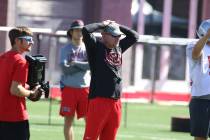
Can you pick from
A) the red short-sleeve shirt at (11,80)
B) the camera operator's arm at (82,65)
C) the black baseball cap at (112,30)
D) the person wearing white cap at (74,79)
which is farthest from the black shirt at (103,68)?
the camera operator's arm at (82,65)

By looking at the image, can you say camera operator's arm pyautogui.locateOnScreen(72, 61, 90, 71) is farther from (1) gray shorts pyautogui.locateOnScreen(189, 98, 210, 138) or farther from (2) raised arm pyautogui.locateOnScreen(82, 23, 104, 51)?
(1) gray shorts pyautogui.locateOnScreen(189, 98, 210, 138)

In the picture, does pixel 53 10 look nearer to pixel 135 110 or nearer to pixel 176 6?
pixel 176 6

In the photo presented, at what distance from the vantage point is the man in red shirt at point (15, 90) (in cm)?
956

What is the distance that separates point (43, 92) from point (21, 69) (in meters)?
0.48

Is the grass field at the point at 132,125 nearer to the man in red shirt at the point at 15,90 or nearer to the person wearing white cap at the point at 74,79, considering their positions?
the person wearing white cap at the point at 74,79

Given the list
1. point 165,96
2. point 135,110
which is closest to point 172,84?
point 165,96

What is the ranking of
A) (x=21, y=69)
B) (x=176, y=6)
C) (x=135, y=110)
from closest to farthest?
(x=21, y=69)
(x=135, y=110)
(x=176, y=6)

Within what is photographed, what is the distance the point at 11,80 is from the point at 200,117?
248 centimetres

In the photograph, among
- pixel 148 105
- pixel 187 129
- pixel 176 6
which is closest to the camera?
pixel 187 129

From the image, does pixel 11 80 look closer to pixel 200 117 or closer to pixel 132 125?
pixel 200 117

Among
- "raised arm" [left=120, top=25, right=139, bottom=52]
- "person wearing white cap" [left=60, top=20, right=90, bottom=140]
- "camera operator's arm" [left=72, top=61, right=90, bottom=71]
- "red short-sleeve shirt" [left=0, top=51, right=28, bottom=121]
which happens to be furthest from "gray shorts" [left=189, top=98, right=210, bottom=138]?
"camera operator's arm" [left=72, top=61, right=90, bottom=71]

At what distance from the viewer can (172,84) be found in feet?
102

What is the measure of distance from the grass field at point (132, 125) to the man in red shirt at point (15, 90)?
523cm

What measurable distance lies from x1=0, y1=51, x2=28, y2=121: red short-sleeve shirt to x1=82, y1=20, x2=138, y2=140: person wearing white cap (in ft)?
4.01
